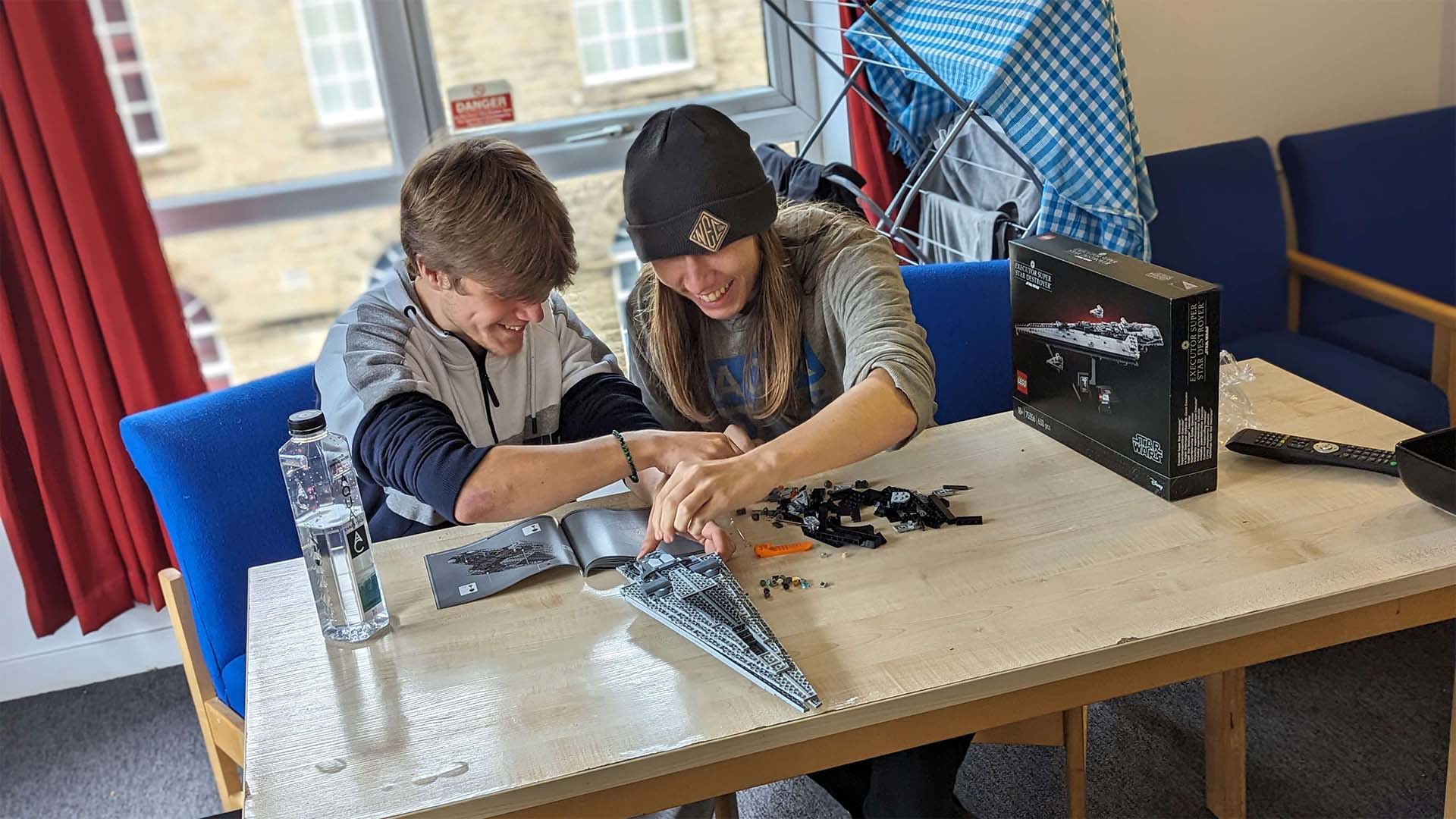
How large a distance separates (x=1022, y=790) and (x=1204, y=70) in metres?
1.95

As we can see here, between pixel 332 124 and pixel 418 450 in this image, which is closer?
pixel 418 450

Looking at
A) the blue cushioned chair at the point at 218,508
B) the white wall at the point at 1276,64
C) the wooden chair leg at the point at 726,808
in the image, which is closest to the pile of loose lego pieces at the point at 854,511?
the wooden chair leg at the point at 726,808

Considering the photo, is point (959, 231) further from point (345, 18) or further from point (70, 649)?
point (70, 649)

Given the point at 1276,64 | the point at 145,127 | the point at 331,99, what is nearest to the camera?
the point at 145,127

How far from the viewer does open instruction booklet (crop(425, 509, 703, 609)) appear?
1.37 m

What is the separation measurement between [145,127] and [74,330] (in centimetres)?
53

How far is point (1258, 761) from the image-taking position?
6.55 feet

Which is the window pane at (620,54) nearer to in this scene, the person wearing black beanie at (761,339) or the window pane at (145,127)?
the window pane at (145,127)

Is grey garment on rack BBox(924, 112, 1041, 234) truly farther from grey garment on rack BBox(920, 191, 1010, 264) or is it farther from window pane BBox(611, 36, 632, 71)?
window pane BBox(611, 36, 632, 71)

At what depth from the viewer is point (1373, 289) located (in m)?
2.64

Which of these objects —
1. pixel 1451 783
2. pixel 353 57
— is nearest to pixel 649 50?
pixel 353 57

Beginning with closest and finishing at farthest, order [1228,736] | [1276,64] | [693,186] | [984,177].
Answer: [693,186] → [1228,736] → [984,177] → [1276,64]

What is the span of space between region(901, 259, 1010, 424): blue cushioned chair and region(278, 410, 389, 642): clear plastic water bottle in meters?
1.09

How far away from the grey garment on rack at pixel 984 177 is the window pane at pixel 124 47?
1.79m
